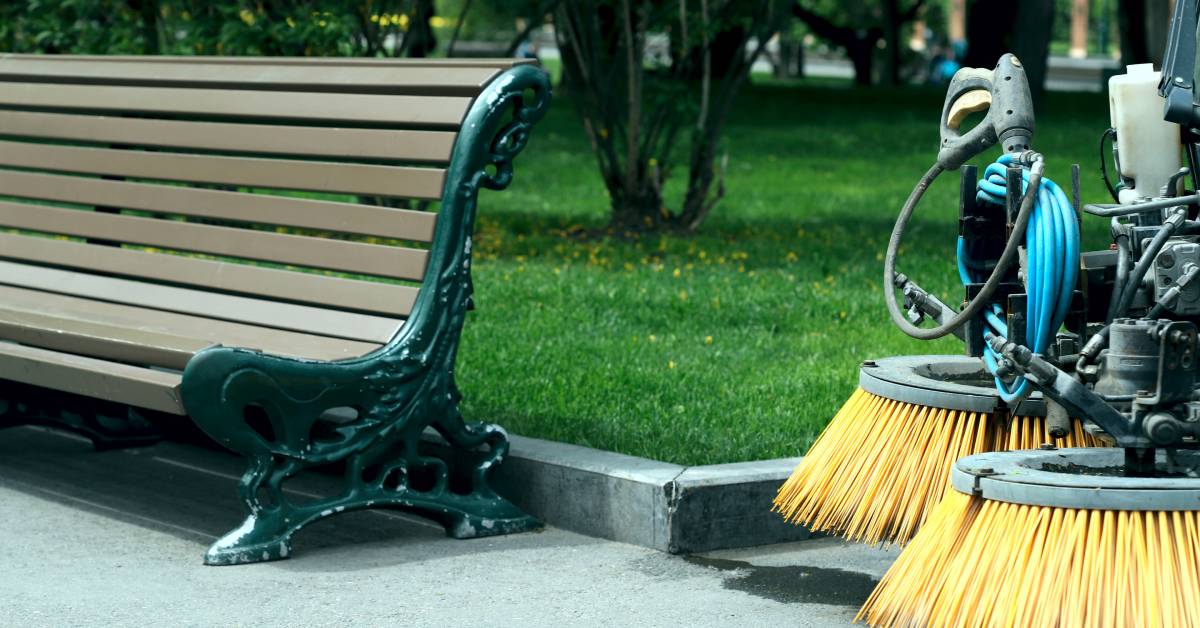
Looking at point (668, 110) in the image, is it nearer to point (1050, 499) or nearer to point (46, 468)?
A: point (46, 468)

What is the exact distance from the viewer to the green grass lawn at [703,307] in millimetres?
5035

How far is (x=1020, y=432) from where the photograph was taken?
3545 mm

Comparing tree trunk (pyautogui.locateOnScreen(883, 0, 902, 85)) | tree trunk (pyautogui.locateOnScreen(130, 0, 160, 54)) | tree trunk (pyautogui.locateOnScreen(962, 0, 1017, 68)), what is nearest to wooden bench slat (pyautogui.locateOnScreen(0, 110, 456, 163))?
tree trunk (pyautogui.locateOnScreen(130, 0, 160, 54))

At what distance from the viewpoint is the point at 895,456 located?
3607 mm

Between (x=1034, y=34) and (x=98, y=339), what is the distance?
16695mm

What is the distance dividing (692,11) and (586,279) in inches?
105

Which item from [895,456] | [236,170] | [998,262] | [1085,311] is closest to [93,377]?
[236,170]

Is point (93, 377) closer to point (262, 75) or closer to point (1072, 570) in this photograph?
point (262, 75)

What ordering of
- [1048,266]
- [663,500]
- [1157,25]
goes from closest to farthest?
[1048,266], [663,500], [1157,25]

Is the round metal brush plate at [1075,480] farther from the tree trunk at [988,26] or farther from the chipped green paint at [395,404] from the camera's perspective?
the tree trunk at [988,26]

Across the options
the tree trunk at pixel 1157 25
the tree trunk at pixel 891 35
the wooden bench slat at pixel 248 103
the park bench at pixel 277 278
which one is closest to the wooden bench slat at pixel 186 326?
the park bench at pixel 277 278

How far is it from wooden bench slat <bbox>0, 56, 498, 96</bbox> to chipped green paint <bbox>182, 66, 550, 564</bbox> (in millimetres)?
154

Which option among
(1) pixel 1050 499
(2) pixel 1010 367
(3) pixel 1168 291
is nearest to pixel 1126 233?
(3) pixel 1168 291

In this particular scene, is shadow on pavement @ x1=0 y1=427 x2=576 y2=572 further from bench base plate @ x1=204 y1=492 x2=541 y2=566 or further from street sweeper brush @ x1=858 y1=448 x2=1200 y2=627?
street sweeper brush @ x1=858 y1=448 x2=1200 y2=627
